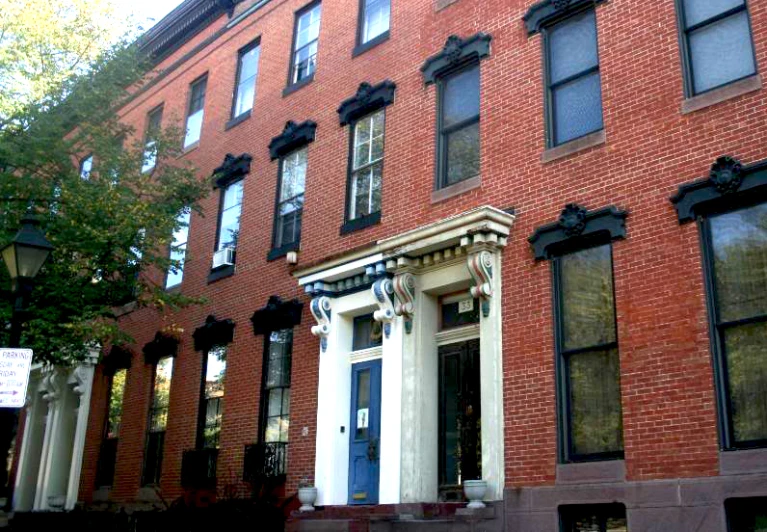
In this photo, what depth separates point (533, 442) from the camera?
11141mm

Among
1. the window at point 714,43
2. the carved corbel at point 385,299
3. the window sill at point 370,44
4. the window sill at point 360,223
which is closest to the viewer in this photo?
the window at point 714,43

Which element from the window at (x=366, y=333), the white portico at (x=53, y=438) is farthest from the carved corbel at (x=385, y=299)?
the white portico at (x=53, y=438)

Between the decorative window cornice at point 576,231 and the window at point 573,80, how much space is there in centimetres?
132

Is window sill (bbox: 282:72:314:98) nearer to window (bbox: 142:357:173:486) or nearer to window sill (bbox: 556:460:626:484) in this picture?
window (bbox: 142:357:173:486)

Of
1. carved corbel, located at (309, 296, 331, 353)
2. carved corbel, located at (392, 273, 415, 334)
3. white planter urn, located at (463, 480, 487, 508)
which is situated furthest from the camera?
carved corbel, located at (309, 296, 331, 353)

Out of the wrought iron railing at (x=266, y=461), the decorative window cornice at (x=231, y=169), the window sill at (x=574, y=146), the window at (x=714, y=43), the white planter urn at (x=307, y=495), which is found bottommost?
the white planter urn at (x=307, y=495)

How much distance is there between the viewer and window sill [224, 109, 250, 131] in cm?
1914

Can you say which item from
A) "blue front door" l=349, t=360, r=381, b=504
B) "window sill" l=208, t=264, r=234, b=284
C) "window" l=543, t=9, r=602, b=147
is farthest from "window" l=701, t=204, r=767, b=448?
"window sill" l=208, t=264, r=234, b=284

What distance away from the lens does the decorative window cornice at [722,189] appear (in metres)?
9.80

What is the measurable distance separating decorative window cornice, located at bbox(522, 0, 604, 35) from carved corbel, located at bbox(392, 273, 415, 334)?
4161 mm

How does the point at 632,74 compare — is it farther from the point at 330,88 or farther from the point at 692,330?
the point at 330,88

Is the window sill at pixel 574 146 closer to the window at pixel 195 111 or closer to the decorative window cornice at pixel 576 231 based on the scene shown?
the decorative window cornice at pixel 576 231

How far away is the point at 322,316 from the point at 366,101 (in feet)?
13.2

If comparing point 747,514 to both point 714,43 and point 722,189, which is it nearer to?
point 722,189
